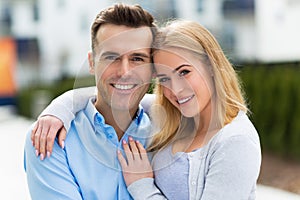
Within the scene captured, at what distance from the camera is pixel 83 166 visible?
169cm

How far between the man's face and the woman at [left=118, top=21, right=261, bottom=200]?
45 millimetres

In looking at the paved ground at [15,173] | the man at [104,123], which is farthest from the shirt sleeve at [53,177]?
the paved ground at [15,173]

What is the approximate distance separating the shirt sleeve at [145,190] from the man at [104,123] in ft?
0.15

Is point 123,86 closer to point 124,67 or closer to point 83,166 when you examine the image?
point 124,67

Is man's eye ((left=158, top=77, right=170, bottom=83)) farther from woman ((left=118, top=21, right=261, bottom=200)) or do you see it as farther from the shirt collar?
the shirt collar

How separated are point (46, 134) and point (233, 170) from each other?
0.57 metres

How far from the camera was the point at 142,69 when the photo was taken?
165 cm

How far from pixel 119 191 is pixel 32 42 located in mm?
13673

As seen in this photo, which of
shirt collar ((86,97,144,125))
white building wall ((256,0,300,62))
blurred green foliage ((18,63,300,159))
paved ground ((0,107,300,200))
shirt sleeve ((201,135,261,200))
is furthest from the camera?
white building wall ((256,0,300,62))

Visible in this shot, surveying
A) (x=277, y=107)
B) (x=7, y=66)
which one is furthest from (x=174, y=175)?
(x=7, y=66)

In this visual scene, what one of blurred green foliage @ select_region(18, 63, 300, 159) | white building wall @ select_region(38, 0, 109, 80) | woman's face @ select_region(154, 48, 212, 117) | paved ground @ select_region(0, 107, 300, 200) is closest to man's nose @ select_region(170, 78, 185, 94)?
woman's face @ select_region(154, 48, 212, 117)

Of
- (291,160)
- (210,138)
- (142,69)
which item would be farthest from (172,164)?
(291,160)

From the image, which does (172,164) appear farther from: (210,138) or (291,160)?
(291,160)

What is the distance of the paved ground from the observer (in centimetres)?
444
